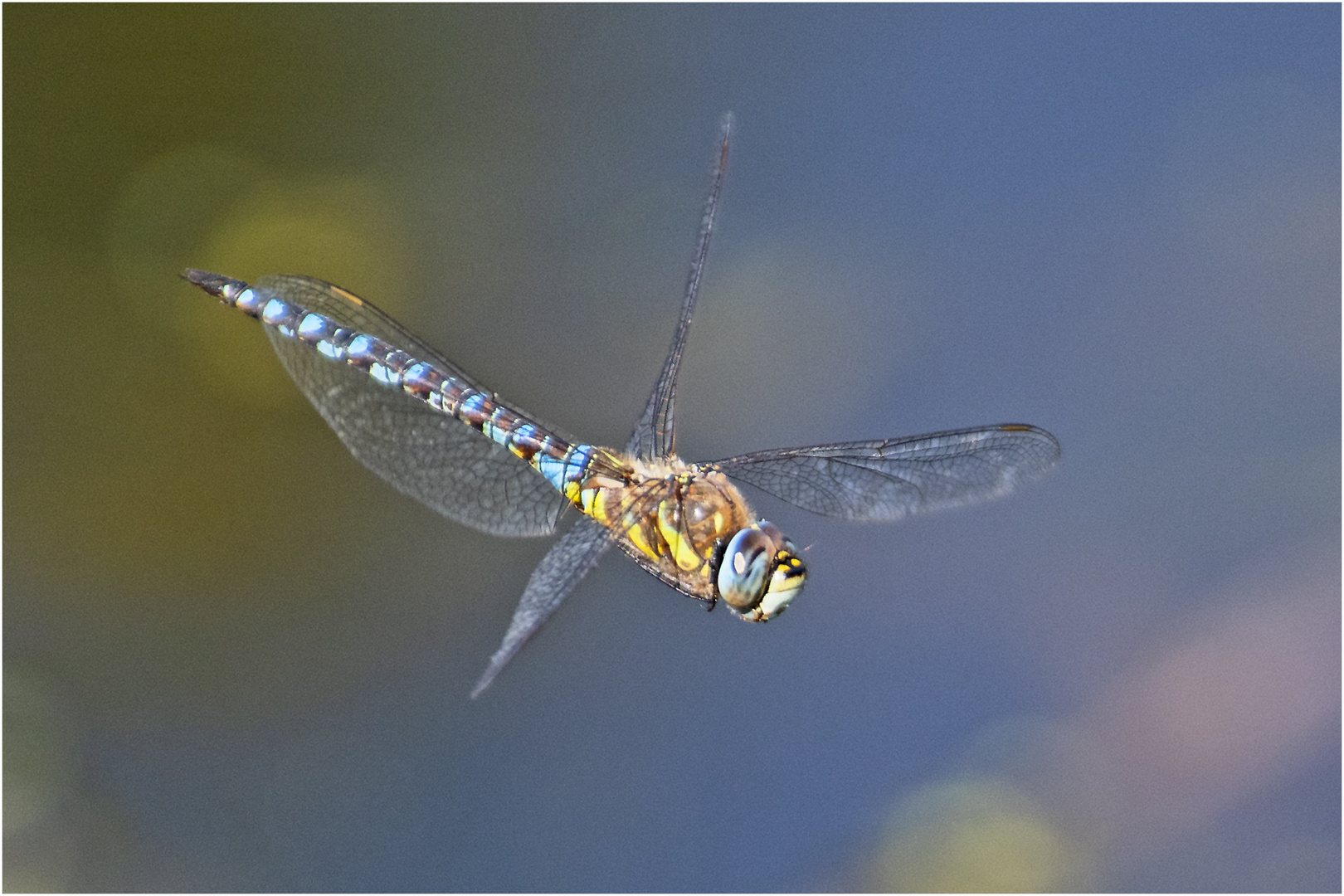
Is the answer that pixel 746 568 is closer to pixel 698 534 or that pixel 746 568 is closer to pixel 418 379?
pixel 698 534

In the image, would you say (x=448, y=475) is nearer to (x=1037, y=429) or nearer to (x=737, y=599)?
(x=737, y=599)

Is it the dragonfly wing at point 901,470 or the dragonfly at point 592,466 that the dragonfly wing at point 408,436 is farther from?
the dragonfly wing at point 901,470

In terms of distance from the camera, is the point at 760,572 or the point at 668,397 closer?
the point at 760,572

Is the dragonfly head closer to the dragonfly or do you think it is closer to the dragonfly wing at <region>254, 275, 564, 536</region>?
the dragonfly

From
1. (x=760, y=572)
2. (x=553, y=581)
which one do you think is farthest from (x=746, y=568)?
(x=553, y=581)

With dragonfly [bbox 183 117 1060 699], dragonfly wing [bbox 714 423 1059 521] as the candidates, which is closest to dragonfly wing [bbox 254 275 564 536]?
dragonfly [bbox 183 117 1060 699]
